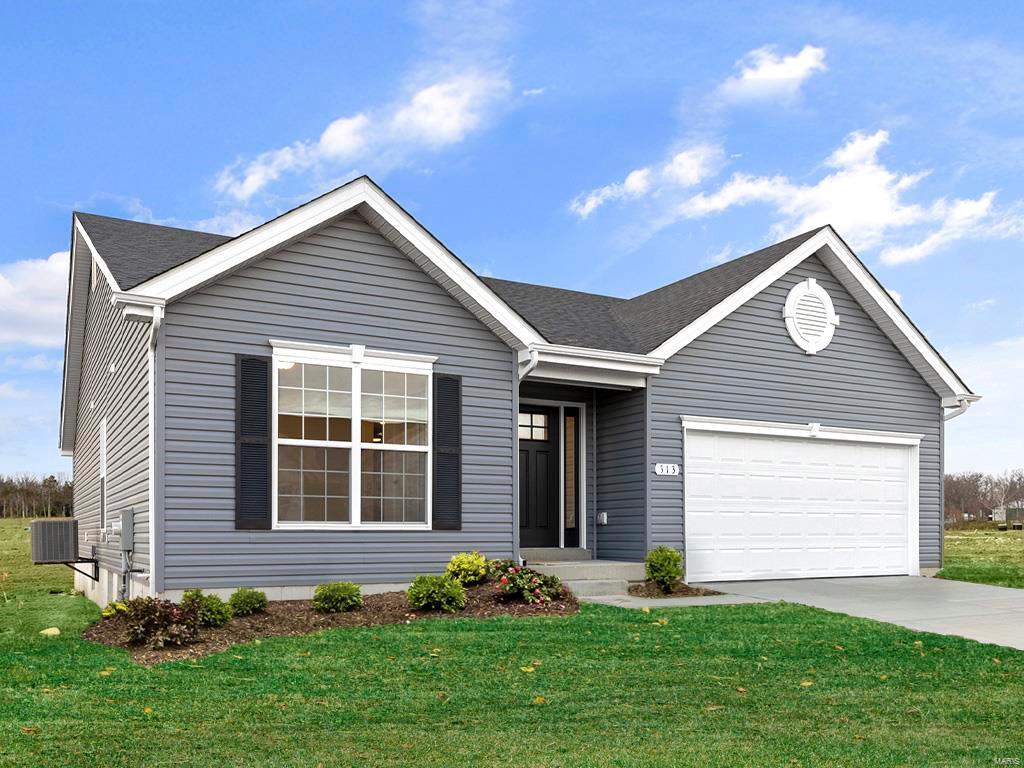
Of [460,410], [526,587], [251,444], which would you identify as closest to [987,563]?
[526,587]

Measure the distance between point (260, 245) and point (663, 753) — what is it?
762 cm

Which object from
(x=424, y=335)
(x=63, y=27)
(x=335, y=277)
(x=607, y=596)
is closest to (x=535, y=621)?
(x=607, y=596)

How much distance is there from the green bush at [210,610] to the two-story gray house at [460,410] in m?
1.00

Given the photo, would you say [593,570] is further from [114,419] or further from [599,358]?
[114,419]

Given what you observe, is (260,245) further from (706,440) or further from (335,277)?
(706,440)

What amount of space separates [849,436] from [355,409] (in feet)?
29.5

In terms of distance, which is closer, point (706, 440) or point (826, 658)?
point (826, 658)

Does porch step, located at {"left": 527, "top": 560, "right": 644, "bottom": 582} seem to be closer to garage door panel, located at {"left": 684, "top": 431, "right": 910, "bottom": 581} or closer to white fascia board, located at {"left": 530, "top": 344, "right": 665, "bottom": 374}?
garage door panel, located at {"left": 684, "top": 431, "right": 910, "bottom": 581}

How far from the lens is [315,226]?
38.2 feet

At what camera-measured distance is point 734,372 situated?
15438 mm

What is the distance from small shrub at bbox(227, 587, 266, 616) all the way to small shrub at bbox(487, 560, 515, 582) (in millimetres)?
2839

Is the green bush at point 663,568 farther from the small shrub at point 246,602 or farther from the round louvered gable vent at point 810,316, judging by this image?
the small shrub at point 246,602

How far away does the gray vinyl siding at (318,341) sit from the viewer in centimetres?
1081

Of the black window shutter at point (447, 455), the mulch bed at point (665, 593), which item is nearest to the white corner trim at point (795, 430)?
the mulch bed at point (665, 593)
